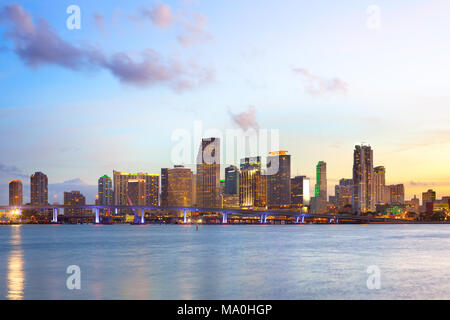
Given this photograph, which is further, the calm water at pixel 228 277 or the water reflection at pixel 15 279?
the calm water at pixel 228 277

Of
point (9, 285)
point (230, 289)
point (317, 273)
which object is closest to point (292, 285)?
point (230, 289)

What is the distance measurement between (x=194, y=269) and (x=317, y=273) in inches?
530

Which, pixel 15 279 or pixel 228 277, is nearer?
pixel 15 279

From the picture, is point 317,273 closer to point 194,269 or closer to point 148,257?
point 194,269

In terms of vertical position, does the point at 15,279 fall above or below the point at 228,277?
above

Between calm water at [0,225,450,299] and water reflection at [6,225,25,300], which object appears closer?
water reflection at [6,225,25,300]

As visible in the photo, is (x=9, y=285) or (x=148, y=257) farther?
(x=148, y=257)

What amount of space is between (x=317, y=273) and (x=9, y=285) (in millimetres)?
29272
